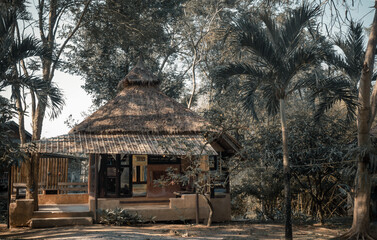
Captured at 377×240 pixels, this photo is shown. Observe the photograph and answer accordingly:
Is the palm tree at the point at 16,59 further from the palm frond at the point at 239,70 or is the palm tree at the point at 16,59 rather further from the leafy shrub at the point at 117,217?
the palm frond at the point at 239,70

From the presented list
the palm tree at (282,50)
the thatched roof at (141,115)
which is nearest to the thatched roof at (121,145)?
the thatched roof at (141,115)

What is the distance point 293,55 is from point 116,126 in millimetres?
6444

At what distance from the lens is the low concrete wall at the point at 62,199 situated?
15.2 m

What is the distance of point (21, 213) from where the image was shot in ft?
38.3

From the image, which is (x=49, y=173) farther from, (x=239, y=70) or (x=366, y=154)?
(x=366, y=154)

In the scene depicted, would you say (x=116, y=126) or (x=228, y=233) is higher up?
(x=116, y=126)

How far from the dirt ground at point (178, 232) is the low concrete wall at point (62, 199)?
330cm

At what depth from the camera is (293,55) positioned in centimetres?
1022

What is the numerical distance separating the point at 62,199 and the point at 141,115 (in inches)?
183

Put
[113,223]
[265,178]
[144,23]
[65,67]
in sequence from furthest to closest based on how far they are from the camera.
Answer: [65,67]
[144,23]
[265,178]
[113,223]

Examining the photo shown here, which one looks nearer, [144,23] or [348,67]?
[348,67]

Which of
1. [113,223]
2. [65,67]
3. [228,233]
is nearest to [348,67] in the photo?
[228,233]

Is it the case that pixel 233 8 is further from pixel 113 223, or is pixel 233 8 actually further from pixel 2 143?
pixel 2 143

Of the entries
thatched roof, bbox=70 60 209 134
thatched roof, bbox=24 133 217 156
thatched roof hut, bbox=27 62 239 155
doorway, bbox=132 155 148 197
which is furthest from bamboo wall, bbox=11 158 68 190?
thatched roof, bbox=24 133 217 156
